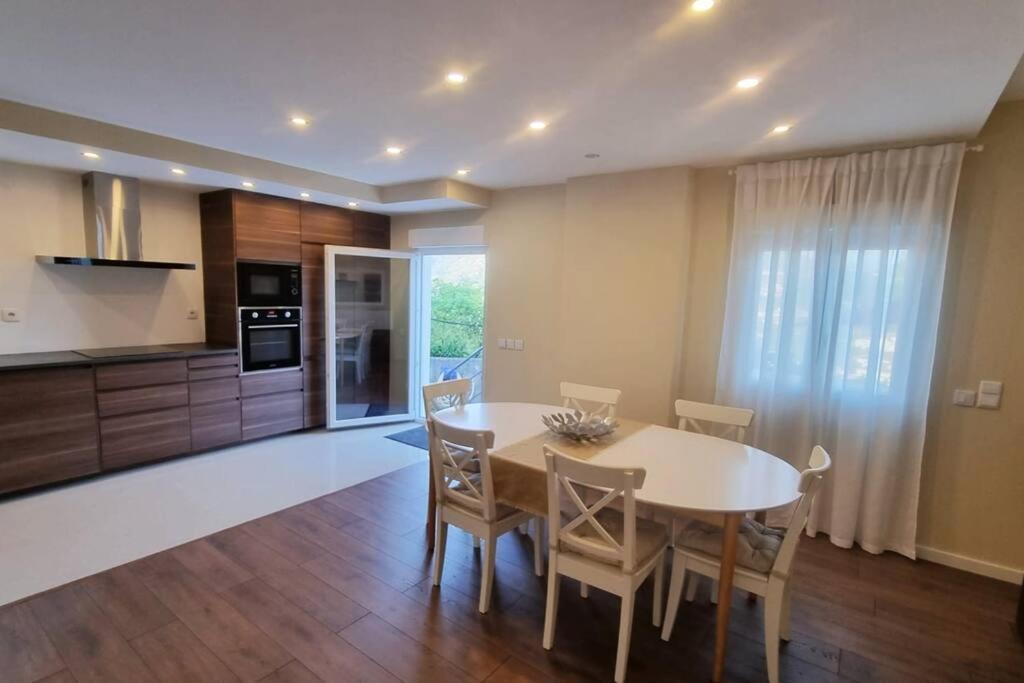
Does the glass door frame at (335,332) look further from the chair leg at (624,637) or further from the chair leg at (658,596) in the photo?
the chair leg at (624,637)

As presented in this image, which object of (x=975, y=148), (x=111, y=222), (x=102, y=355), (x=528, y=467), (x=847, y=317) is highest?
(x=975, y=148)

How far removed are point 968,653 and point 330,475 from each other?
4.10 m

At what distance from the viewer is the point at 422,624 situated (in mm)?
2252

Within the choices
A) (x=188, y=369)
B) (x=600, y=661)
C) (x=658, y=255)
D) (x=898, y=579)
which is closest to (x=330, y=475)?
(x=188, y=369)

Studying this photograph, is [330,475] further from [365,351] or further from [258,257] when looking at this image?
[258,257]

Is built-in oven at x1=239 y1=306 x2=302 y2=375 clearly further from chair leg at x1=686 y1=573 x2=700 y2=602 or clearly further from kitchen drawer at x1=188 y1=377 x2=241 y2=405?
chair leg at x1=686 y1=573 x2=700 y2=602

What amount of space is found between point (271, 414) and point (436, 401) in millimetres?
2400

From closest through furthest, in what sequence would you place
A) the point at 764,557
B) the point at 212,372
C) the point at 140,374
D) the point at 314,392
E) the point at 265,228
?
the point at 764,557
the point at 140,374
the point at 212,372
the point at 265,228
the point at 314,392

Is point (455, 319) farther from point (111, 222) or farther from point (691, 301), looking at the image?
point (111, 222)

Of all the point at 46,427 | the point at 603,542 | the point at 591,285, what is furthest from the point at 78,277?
the point at 603,542

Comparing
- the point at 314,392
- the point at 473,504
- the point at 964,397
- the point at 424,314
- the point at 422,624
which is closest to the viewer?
the point at 422,624

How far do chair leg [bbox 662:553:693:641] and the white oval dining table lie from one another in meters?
0.21

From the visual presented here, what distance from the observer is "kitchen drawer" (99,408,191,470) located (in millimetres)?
3684

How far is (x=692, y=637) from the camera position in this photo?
2221 millimetres
